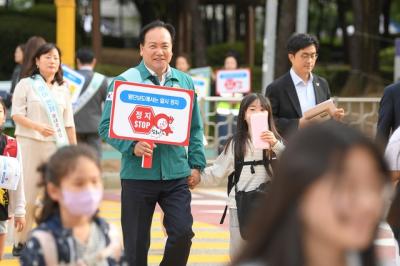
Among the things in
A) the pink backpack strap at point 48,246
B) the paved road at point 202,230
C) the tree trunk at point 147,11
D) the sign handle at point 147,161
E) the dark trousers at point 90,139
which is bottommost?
the paved road at point 202,230

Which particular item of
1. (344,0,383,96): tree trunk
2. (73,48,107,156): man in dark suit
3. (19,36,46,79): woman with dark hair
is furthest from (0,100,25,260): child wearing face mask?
(344,0,383,96): tree trunk

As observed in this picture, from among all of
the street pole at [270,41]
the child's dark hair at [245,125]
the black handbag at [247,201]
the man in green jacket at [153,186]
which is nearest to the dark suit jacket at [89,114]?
the child's dark hair at [245,125]

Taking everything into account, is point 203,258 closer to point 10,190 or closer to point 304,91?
point 304,91

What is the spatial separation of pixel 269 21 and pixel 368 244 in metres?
17.0

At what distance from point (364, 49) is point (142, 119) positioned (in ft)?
78.2

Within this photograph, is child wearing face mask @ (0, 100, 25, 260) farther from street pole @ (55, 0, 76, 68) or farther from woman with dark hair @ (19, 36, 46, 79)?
street pole @ (55, 0, 76, 68)

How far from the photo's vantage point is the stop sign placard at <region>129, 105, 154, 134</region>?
737cm

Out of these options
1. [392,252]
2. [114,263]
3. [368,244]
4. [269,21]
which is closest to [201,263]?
[392,252]

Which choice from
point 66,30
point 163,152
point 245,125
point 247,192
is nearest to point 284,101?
point 245,125

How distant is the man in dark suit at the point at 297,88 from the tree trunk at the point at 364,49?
2114 cm

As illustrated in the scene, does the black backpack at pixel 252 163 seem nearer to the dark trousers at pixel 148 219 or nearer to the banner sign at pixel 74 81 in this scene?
the dark trousers at pixel 148 219

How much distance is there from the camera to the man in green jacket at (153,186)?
7.34m

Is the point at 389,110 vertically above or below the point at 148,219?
above

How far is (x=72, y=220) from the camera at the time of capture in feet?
14.4
